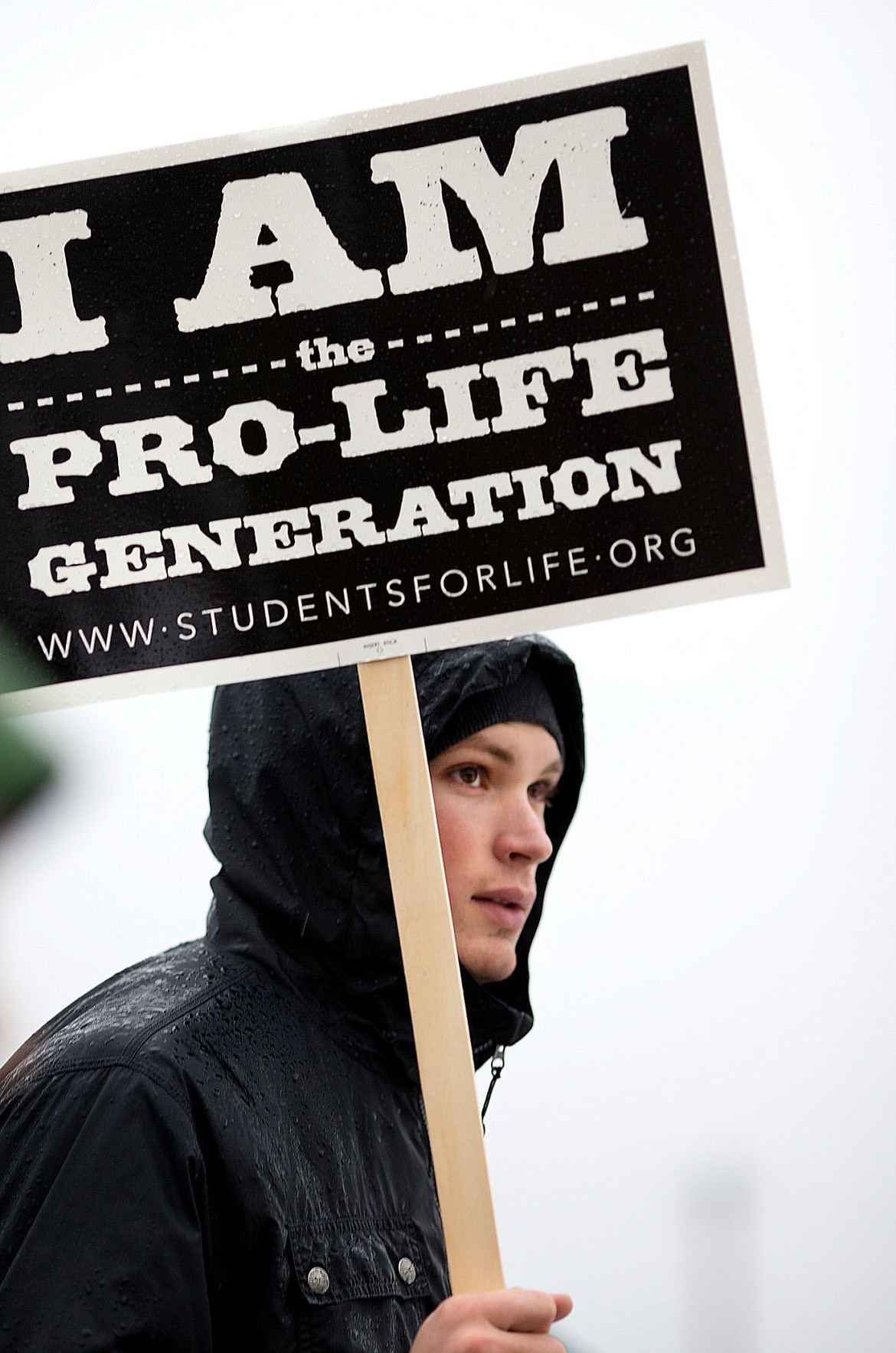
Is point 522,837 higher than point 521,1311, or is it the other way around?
point 522,837

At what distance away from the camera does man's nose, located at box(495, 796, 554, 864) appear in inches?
61.3

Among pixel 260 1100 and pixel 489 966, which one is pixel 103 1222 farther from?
pixel 489 966

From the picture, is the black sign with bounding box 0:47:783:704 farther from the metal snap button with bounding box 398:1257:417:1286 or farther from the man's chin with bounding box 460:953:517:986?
the metal snap button with bounding box 398:1257:417:1286

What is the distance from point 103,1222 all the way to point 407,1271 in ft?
1.00

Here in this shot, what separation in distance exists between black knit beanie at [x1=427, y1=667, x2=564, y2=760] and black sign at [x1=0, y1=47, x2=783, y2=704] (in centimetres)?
32

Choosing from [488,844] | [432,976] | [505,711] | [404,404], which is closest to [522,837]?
[488,844]

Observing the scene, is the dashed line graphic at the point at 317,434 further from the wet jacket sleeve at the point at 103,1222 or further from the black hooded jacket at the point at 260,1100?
the wet jacket sleeve at the point at 103,1222

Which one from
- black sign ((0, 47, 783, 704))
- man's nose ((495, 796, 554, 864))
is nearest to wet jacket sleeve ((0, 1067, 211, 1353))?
black sign ((0, 47, 783, 704))

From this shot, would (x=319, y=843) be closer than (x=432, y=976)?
No

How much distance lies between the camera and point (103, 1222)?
3.80 ft

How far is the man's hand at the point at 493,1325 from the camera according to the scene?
1.12 m

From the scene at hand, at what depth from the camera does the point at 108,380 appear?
133 cm

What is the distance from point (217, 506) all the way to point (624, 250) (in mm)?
395

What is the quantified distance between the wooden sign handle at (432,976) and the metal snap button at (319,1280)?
106 mm
